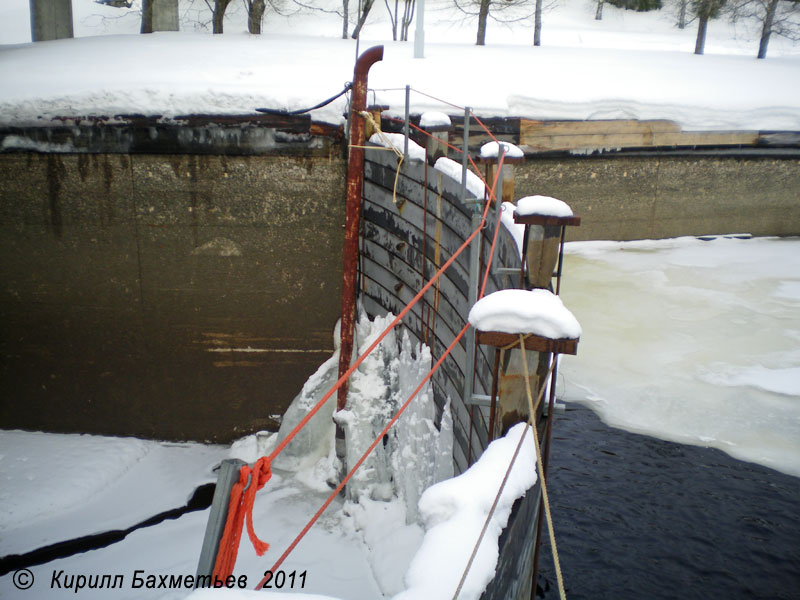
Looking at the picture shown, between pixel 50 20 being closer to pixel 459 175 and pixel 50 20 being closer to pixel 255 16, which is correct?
pixel 255 16

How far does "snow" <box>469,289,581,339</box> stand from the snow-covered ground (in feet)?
16.7

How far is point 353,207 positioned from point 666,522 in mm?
4246

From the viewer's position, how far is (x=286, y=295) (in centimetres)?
754

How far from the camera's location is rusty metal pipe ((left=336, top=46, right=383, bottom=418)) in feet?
20.6

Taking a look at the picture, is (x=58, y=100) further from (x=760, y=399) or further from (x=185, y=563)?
(x=760, y=399)

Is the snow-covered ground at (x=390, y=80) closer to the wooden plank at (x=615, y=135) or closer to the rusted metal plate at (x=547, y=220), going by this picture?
the wooden plank at (x=615, y=135)

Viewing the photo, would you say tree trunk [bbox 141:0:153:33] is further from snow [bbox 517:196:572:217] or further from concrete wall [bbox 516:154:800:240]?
snow [bbox 517:196:572:217]

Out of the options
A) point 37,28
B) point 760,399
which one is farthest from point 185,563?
point 37,28

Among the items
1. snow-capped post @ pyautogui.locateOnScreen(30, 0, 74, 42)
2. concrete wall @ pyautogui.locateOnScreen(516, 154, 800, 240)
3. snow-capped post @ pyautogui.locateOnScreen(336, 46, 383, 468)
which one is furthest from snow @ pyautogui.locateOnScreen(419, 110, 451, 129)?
snow-capped post @ pyautogui.locateOnScreen(30, 0, 74, 42)

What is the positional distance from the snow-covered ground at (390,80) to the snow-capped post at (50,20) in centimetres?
190

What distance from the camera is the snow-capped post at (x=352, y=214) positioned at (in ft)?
20.6

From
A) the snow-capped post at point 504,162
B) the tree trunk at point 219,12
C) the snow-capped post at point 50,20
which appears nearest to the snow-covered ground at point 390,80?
the tree trunk at point 219,12

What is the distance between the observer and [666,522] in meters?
5.14

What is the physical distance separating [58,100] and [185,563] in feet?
17.1
